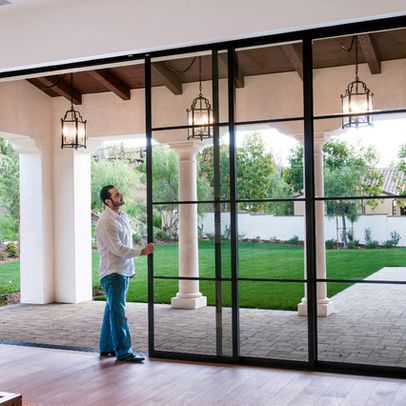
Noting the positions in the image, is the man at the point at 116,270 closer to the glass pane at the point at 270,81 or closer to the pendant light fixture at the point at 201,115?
the pendant light fixture at the point at 201,115

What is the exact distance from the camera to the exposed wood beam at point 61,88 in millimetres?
8516

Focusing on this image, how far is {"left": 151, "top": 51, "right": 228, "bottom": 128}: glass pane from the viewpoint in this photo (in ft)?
16.4

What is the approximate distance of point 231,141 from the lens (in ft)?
16.3

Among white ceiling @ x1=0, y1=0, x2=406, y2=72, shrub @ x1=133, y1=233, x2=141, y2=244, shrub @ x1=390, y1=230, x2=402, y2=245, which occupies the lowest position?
shrub @ x1=133, y1=233, x2=141, y2=244

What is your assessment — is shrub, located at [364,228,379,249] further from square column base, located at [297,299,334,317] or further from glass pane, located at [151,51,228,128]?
glass pane, located at [151,51,228,128]

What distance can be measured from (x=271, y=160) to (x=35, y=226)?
5.03 meters

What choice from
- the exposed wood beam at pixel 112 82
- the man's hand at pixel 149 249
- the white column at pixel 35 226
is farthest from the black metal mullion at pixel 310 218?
the white column at pixel 35 226

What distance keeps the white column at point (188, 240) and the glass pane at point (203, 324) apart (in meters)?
0.05

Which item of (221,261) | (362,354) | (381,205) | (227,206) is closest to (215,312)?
(221,261)

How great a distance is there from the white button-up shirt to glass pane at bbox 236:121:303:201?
1097 millimetres

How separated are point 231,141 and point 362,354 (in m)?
1.94

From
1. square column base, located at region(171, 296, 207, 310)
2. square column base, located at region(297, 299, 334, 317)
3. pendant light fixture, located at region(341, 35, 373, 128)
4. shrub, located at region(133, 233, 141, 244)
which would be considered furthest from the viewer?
shrub, located at region(133, 233, 141, 244)

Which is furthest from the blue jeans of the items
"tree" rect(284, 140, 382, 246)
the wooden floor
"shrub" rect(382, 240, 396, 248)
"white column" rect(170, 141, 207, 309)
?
"shrub" rect(382, 240, 396, 248)

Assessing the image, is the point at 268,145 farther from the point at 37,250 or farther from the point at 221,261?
the point at 37,250
